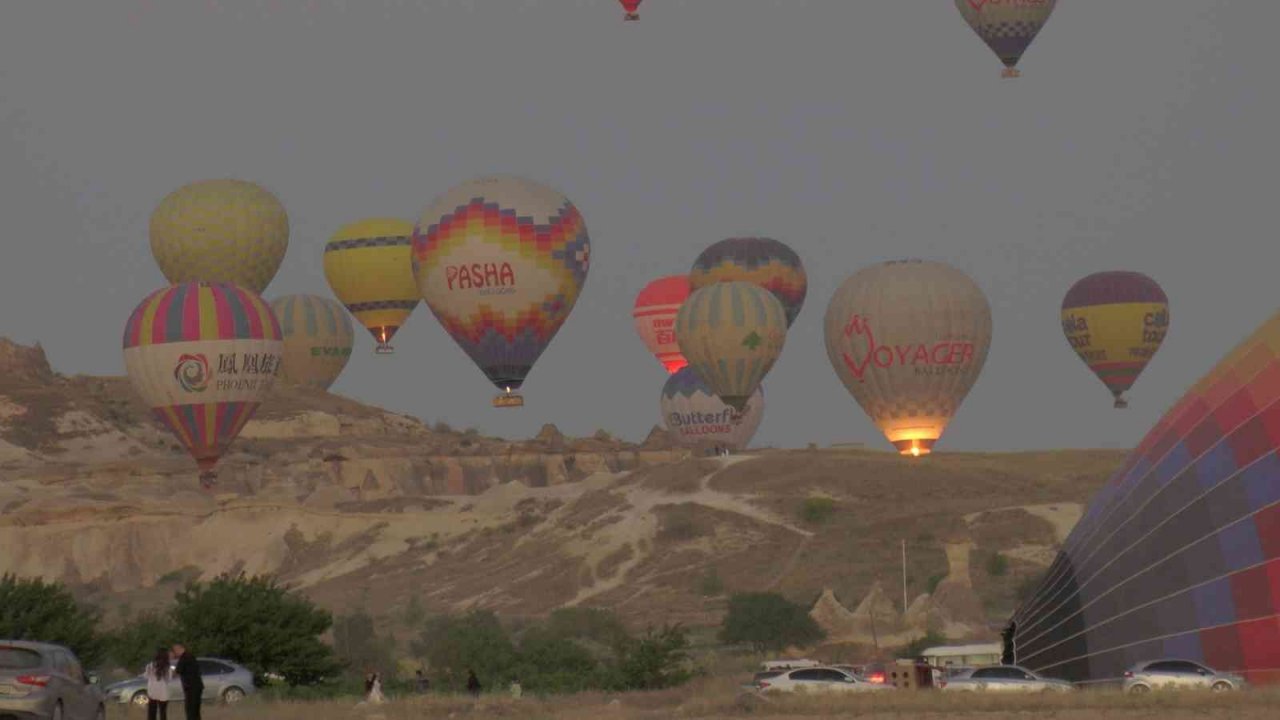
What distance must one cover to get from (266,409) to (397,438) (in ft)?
29.4

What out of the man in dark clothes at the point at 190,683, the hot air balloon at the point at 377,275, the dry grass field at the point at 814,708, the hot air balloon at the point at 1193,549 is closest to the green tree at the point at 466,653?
the dry grass field at the point at 814,708

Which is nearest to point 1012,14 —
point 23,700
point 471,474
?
point 23,700

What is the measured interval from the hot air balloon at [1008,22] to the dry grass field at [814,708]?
158ft

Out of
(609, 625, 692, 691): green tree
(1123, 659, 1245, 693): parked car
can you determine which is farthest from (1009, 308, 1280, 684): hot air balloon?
(609, 625, 692, 691): green tree

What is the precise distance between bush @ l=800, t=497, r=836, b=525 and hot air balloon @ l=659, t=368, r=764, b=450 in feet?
44.2

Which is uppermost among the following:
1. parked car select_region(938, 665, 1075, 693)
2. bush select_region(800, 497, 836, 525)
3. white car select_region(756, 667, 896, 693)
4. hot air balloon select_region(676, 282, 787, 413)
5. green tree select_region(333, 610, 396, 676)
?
hot air balloon select_region(676, 282, 787, 413)

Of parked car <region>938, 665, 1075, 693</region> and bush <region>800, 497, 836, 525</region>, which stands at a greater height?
bush <region>800, 497, 836, 525</region>

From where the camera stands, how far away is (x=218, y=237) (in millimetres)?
108875

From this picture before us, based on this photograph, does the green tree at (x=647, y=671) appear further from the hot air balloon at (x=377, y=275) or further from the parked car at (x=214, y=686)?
the hot air balloon at (x=377, y=275)

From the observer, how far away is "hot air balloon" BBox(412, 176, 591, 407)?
76.6m

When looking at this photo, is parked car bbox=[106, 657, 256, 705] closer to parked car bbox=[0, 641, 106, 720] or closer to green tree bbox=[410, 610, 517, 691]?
green tree bbox=[410, 610, 517, 691]

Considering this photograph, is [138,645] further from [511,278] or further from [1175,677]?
[1175,677]

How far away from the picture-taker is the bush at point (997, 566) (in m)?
88.4

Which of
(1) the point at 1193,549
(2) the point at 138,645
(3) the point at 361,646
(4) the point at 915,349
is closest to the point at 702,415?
(4) the point at 915,349
